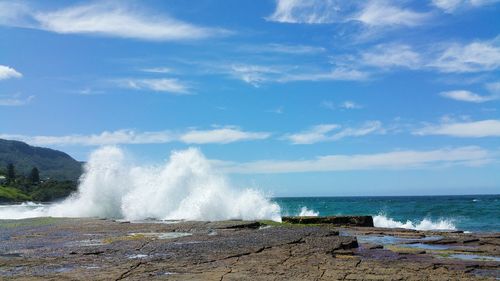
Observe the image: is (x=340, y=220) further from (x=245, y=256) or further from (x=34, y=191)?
(x=34, y=191)

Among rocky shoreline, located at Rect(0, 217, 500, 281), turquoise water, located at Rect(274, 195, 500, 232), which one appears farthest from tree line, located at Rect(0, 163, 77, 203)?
rocky shoreline, located at Rect(0, 217, 500, 281)

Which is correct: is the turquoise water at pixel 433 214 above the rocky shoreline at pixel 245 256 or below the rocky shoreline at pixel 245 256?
below

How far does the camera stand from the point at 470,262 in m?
11.4

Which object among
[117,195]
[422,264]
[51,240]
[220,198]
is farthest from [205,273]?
[117,195]

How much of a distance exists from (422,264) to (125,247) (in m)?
7.91

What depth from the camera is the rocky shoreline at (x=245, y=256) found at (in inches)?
379

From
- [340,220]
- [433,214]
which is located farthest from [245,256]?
[433,214]

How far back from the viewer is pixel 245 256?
12.2 m

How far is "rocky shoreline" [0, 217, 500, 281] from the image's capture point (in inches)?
379

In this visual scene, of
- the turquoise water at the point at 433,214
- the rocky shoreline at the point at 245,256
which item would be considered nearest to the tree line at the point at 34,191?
the turquoise water at the point at 433,214

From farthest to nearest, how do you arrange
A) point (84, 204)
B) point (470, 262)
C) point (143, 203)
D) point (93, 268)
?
point (84, 204), point (143, 203), point (470, 262), point (93, 268)

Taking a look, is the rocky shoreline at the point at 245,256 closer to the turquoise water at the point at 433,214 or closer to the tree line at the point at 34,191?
the turquoise water at the point at 433,214

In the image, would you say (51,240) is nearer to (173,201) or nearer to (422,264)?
(422,264)

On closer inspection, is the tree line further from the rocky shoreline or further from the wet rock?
the rocky shoreline
